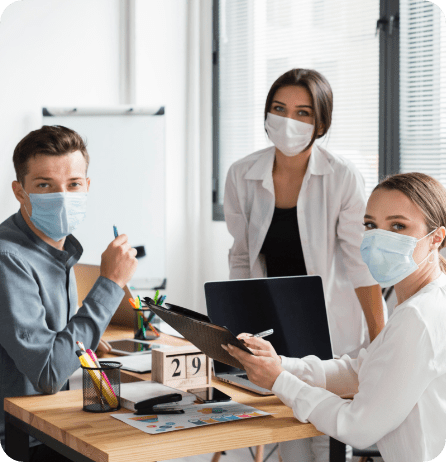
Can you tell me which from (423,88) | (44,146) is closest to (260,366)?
(44,146)

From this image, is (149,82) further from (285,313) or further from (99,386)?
(99,386)

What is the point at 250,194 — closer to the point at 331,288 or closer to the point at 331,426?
the point at 331,288

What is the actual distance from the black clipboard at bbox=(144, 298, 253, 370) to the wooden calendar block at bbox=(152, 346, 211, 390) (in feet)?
0.60

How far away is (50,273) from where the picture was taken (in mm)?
1608

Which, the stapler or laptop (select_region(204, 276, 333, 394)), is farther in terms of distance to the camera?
laptop (select_region(204, 276, 333, 394))

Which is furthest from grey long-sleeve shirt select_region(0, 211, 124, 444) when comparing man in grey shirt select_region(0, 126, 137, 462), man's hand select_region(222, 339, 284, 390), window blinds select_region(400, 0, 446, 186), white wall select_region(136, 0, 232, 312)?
white wall select_region(136, 0, 232, 312)

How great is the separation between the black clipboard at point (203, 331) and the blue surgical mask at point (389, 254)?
0.35 m

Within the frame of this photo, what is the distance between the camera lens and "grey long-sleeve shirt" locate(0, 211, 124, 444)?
145 centimetres

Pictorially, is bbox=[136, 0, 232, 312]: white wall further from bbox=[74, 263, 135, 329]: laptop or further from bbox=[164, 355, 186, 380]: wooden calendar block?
bbox=[164, 355, 186, 380]: wooden calendar block

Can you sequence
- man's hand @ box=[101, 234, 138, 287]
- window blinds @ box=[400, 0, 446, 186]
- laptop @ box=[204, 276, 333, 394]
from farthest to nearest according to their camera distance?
window blinds @ box=[400, 0, 446, 186] → laptop @ box=[204, 276, 333, 394] → man's hand @ box=[101, 234, 138, 287]

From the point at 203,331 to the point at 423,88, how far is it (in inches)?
89.4

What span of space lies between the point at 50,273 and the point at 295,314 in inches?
26.1

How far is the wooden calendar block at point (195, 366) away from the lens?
5.38ft

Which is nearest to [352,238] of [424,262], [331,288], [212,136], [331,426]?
[331,288]
